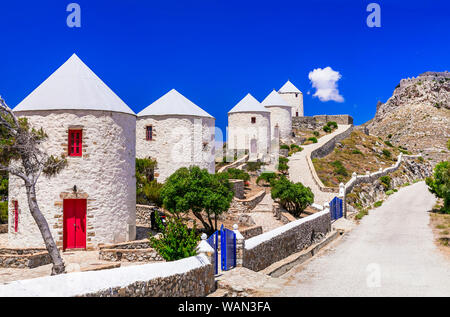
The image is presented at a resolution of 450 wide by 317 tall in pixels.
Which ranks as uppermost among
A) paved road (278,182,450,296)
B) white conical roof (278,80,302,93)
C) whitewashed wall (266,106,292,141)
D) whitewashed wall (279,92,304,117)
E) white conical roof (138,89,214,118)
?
white conical roof (278,80,302,93)

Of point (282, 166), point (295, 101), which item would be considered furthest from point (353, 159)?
point (295, 101)

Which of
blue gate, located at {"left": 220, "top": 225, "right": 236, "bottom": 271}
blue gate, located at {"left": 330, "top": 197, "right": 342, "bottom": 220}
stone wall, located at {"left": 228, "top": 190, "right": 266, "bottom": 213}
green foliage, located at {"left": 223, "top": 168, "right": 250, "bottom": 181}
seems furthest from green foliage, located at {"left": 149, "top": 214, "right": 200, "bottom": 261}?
green foliage, located at {"left": 223, "top": 168, "right": 250, "bottom": 181}

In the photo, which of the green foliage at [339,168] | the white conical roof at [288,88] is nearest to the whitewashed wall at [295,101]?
the white conical roof at [288,88]

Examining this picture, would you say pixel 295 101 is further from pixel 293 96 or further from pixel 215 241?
pixel 215 241

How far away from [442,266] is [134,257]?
9.66m

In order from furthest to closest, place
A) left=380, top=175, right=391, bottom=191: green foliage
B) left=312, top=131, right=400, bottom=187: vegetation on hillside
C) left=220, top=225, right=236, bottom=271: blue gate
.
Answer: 1. left=312, top=131, right=400, bottom=187: vegetation on hillside
2. left=380, top=175, right=391, bottom=191: green foliage
3. left=220, top=225, right=236, bottom=271: blue gate

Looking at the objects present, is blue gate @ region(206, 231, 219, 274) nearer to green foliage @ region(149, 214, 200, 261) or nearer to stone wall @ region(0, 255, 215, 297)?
green foliage @ region(149, 214, 200, 261)

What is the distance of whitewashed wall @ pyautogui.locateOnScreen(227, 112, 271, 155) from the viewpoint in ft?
132

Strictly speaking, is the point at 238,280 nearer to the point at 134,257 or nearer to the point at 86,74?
the point at 134,257

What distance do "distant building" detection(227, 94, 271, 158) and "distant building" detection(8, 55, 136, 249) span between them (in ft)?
79.2

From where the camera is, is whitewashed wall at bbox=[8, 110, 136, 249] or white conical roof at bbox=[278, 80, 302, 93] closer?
whitewashed wall at bbox=[8, 110, 136, 249]

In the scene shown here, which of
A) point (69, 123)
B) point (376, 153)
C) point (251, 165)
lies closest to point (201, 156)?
point (251, 165)

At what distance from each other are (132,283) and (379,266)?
30.2ft

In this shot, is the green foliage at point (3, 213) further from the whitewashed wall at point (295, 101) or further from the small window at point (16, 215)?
the whitewashed wall at point (295, 101)
